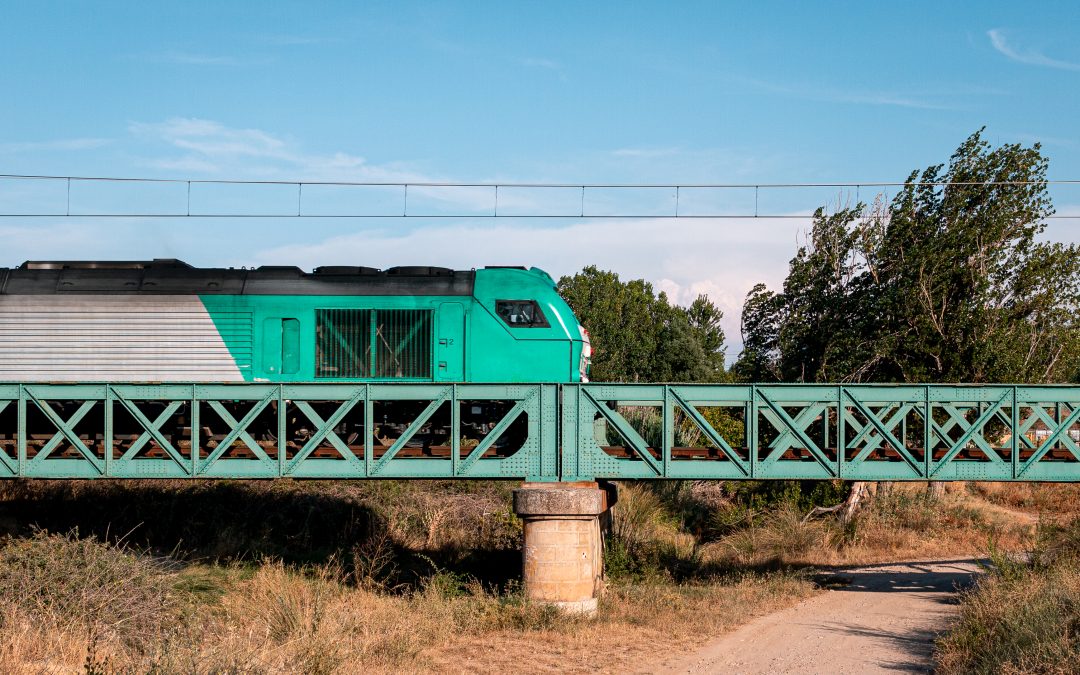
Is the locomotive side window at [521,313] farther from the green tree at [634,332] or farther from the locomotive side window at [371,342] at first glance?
the green tree at [634,332]

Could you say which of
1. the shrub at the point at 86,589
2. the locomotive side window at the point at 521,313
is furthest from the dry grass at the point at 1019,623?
the shrub at the point at 86,589

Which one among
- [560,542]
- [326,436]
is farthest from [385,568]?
[560,542]

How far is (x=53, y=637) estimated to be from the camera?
39.3ft

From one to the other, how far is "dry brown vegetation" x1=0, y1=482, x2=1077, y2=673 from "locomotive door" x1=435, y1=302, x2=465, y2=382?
360cm

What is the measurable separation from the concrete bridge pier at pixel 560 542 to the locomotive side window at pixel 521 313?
11.3 ft

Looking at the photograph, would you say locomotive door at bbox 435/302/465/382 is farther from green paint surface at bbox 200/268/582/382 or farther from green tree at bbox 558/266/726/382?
green tree at bbox 558/266/726/382

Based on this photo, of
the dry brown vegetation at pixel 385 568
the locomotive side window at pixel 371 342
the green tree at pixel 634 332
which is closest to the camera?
the dry brown vegetation at pixel 385 568

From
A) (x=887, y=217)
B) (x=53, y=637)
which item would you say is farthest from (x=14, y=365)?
(x=887, y=217)

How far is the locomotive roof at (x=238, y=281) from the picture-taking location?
18.9m

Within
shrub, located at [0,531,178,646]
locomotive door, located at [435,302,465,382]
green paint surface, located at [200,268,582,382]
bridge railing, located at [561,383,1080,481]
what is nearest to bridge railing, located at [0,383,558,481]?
bridge railing, located at [561,383,1080,481]

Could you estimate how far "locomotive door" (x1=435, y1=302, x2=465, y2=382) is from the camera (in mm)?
18594

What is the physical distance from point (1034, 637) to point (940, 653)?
1.77 metres

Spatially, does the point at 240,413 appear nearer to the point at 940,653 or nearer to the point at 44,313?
the point at 44,313

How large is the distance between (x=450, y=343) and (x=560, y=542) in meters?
4.53
